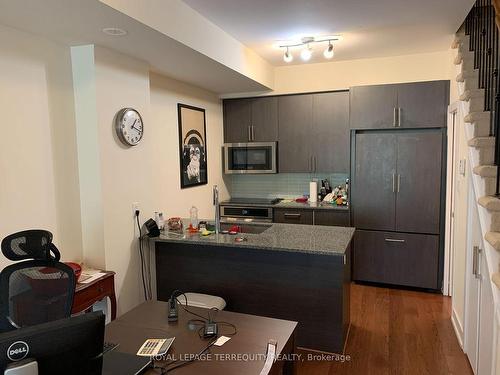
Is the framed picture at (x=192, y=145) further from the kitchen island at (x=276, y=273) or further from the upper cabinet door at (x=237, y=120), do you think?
the kitchen island at (x=276, y=273)

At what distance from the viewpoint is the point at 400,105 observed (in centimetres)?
402

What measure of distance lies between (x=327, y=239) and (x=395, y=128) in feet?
5.99

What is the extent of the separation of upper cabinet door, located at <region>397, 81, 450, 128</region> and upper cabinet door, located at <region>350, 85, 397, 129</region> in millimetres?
92

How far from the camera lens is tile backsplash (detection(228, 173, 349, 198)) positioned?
488 cm

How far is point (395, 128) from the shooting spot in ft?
13.3

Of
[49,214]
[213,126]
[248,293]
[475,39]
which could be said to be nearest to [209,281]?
[248,293]

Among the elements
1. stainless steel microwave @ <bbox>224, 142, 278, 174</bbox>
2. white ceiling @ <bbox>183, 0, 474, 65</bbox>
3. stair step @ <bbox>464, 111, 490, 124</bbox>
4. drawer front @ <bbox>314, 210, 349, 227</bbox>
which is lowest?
drawer front @ <bbox>314, 210, 349, 227</bbox>

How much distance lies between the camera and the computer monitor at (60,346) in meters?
0.90

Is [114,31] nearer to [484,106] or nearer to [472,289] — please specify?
[484,106]

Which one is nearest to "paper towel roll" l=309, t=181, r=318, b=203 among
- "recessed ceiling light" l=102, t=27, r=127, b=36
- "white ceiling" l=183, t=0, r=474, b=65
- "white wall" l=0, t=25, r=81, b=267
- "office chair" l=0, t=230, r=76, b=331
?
"white ceiling" l=183, t=0, r=474, b=65

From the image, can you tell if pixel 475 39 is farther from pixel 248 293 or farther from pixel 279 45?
pixel 248 293

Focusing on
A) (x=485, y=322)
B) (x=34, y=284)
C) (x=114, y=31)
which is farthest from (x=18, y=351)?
(x=485, y=322)

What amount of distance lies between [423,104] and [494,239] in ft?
7.62

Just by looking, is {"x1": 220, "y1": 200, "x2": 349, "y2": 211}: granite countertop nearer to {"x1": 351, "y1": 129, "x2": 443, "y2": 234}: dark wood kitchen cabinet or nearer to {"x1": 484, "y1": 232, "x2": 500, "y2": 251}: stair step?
{"x1": 351, "y1": 129, "x2": 443, "y2": 234}: dark wood kitchen cabinet
